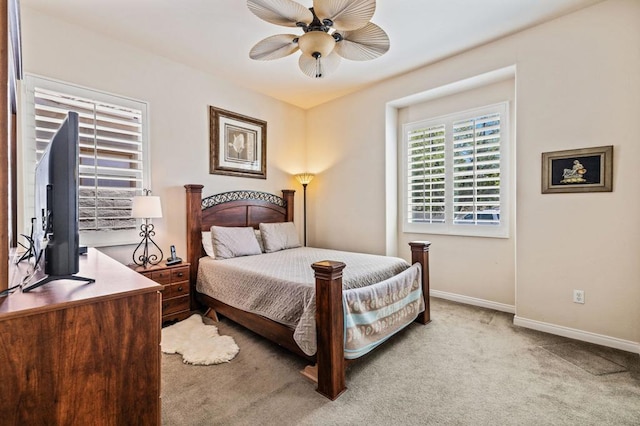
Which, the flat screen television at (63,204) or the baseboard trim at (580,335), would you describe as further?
the baseboard trim at (580,335)

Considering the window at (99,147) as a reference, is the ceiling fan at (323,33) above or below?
above

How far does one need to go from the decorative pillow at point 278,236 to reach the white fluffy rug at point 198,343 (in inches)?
50.0

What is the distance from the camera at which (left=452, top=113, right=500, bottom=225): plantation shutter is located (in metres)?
3.43

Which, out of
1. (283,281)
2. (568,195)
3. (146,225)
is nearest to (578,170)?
(568,195)

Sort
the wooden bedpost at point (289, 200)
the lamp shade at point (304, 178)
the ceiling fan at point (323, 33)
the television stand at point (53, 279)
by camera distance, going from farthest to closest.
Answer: the lamp shade at point (304, 178), the wooden bedpost at point (289, 200), the ceiling fan at point (323, 33), the television stand at point (53, 279)

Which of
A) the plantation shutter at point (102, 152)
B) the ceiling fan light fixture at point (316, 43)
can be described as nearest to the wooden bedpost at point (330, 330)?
the ceiling fan light fixture at point (316, 43)

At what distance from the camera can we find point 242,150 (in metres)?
4.17

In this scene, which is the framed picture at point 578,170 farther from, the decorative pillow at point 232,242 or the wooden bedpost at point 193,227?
the wooden bedpost at point 193,227

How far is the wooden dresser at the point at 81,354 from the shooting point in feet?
3.01

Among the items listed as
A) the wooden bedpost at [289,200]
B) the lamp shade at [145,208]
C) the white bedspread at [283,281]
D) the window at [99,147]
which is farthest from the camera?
the wooden bedpost at [289,200]

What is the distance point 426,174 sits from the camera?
4.01m

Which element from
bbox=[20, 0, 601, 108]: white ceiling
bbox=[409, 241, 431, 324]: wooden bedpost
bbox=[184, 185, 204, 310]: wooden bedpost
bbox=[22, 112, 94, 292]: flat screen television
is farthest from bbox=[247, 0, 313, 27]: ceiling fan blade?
bbox=[409, 241, 431, 324]: wooden bedpost

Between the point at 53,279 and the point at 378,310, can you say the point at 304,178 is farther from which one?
the point at 53,279

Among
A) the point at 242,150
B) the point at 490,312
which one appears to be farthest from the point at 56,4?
the point at 490,312
